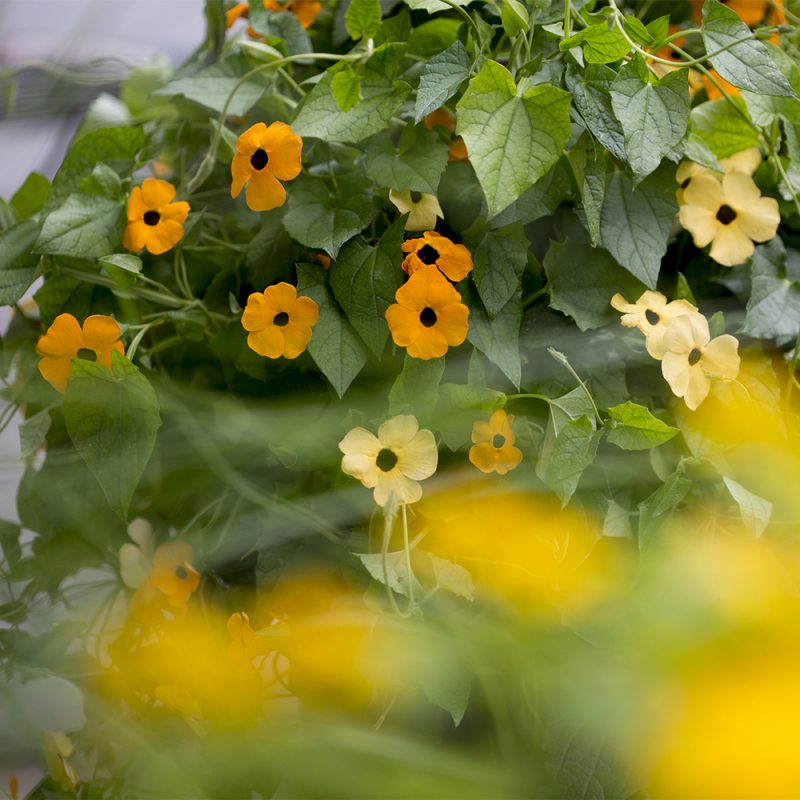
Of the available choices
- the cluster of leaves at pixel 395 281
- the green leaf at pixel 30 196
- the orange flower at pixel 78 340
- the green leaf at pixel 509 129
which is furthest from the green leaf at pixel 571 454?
the green leaf at pixel 30 196

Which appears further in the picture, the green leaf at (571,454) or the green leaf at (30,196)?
the green leaf at (30,196)

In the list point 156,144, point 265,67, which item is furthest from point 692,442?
point 156,144

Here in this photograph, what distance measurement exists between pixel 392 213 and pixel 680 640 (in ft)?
0.84

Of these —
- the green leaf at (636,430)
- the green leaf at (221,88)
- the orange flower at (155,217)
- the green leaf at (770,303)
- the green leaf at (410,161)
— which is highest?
the green leaf at (221,88)

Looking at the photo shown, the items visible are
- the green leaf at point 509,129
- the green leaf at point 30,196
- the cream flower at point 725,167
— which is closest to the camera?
the green leaf at point 509,129

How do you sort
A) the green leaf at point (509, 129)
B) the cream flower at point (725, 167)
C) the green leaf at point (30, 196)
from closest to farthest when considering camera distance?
the green leaf at point (509, 129)
the cream flower at point (725, 167)
the green leaf at point (30, 196)

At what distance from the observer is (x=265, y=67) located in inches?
20.0

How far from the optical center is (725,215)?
506mm

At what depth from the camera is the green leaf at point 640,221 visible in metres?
0.47

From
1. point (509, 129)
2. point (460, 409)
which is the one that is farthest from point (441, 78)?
point (460, 409)

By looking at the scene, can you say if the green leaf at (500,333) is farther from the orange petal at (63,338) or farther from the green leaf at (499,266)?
the orange petal at (63,338)

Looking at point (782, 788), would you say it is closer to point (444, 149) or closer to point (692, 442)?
point (692, 442)

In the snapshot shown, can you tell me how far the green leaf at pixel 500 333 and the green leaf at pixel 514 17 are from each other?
4.7 inches

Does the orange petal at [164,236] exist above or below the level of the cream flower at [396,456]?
above
